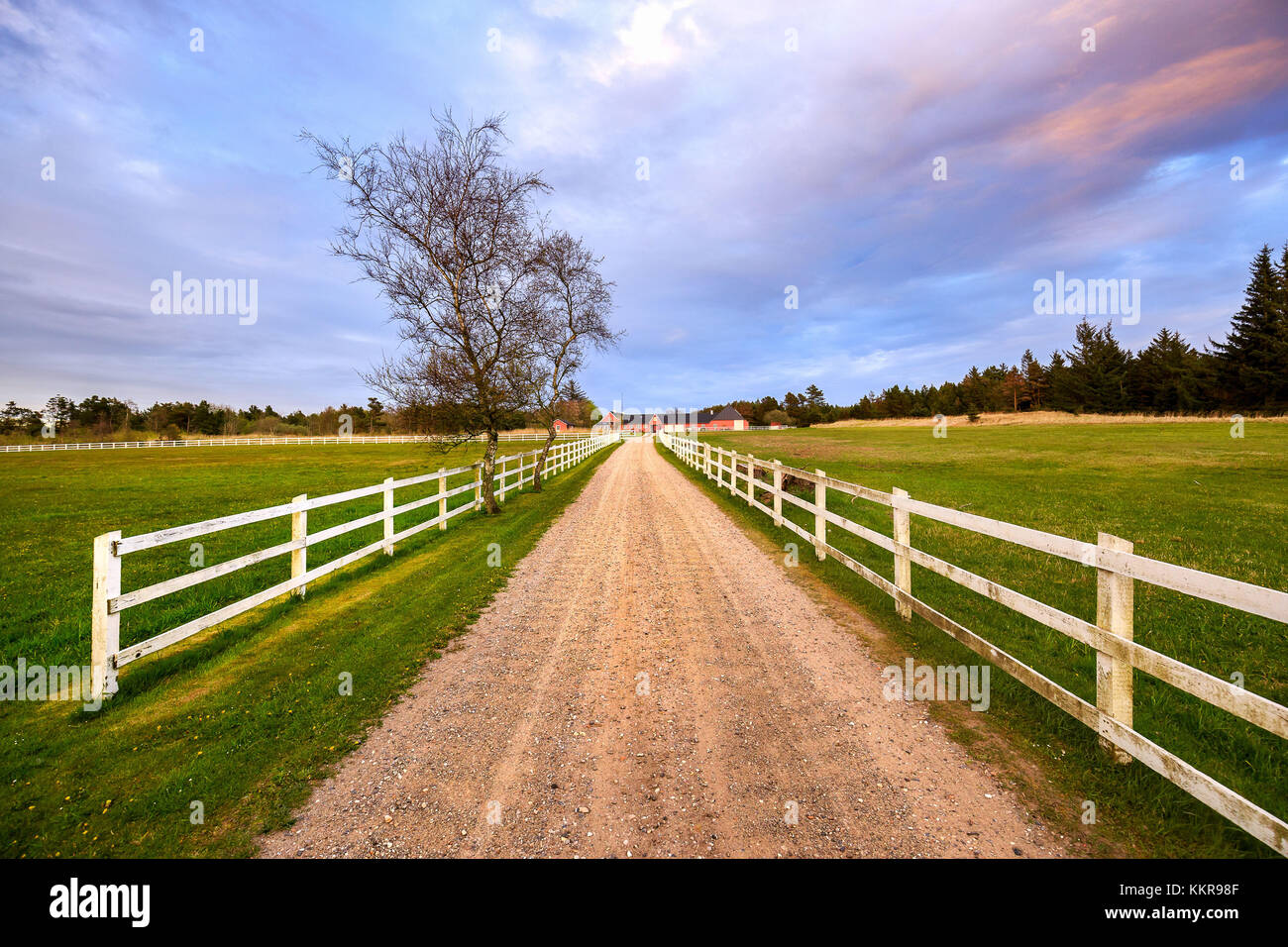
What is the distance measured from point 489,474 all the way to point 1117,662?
12807 mm

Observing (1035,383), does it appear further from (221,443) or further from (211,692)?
(221,443)

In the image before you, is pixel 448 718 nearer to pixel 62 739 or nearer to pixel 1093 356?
pixel 62 739

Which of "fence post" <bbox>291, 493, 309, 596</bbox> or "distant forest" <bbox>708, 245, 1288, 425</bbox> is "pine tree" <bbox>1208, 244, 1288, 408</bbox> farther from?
"fence post" <bbox>291, 493, 309, 596</bbox>

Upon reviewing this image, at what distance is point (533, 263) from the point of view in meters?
14.4

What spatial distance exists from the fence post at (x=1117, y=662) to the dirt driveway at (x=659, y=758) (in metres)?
0.93

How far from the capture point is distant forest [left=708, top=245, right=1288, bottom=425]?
147 ft

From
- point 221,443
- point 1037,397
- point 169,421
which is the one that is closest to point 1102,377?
point 1037,397

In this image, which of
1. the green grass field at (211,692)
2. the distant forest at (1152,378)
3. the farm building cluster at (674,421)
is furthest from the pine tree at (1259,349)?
the farm building cluster at (674,421)

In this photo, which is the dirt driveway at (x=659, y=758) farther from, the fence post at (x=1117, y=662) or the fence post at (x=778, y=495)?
the fence post at (x=778, y=495)

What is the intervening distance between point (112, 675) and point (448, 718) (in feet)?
10.4

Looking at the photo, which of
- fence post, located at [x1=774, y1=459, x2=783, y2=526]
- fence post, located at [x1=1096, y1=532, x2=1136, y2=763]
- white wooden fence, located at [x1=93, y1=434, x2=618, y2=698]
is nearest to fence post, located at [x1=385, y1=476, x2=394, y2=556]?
white wooden fence, located at [x1=93, y1=434, x2=618, y2=698]

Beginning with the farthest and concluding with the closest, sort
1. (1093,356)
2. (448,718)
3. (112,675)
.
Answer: (1093,356)
(112,675)
(448,718)

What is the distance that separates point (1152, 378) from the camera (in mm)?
59375
